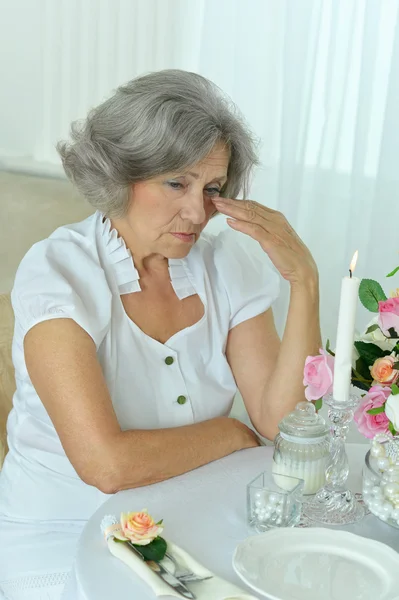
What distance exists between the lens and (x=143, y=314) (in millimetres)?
1889

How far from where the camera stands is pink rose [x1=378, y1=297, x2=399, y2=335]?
1.26 m

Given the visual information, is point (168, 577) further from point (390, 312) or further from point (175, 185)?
point (175, 185)

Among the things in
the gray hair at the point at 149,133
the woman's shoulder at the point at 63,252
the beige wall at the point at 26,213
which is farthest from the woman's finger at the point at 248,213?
the beige wall at the point at 26,213

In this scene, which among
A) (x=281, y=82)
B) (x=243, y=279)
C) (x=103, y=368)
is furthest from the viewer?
(x=281, y=82)

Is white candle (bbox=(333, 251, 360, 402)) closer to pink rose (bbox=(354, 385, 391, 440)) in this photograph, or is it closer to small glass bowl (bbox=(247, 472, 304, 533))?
pink rose (bbox=(354, 385, 391, 440))

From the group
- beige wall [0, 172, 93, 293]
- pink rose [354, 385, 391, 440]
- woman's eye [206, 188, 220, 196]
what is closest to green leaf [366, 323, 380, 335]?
pink rose [354, 385, 391, 440]

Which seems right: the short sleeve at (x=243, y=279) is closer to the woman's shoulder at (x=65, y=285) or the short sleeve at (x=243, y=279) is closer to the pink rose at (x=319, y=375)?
the woman's shoulder at (x=65, y=285)

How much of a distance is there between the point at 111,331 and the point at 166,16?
1863 mm

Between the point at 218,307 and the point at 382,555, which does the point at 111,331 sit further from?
the point at 382,555

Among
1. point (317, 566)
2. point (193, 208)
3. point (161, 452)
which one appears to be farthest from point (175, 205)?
point (317, 566)

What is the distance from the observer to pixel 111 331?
1821 mm

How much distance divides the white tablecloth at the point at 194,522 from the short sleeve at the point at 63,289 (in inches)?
14.6

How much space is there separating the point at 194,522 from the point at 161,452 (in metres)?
0.23

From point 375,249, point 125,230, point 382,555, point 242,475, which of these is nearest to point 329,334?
point 375,249
